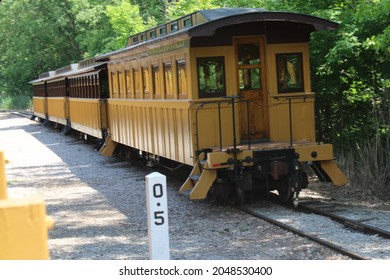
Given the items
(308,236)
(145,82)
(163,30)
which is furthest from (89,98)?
(308,236)

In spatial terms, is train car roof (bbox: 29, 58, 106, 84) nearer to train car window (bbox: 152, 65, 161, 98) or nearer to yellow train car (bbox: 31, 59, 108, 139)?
yellow train car (bbox: 31, 59, 108, 139)

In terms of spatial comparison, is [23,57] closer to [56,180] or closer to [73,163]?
[73,163]

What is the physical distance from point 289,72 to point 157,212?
7.43 metres

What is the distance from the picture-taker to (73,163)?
20.6m

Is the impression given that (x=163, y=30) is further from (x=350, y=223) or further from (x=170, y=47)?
(x=350, y=223)

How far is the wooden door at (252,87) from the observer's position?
12.6m

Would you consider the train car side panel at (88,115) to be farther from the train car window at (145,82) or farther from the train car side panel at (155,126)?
the train car window at (145,82)

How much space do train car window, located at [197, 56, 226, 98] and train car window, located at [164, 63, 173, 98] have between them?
1.19 metres

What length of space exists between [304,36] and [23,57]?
1849 inches

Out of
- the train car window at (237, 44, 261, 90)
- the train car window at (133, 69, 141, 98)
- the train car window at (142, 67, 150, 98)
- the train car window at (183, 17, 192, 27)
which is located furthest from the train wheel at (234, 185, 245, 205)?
the train car window at (133, 69, 141, 98)

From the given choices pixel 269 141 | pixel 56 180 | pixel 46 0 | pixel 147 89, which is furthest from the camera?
pixel 46 0

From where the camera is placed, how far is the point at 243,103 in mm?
12641

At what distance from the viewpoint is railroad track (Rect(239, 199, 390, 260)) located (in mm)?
8398

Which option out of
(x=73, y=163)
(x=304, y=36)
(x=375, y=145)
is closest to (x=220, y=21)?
(x=304, y=36)
